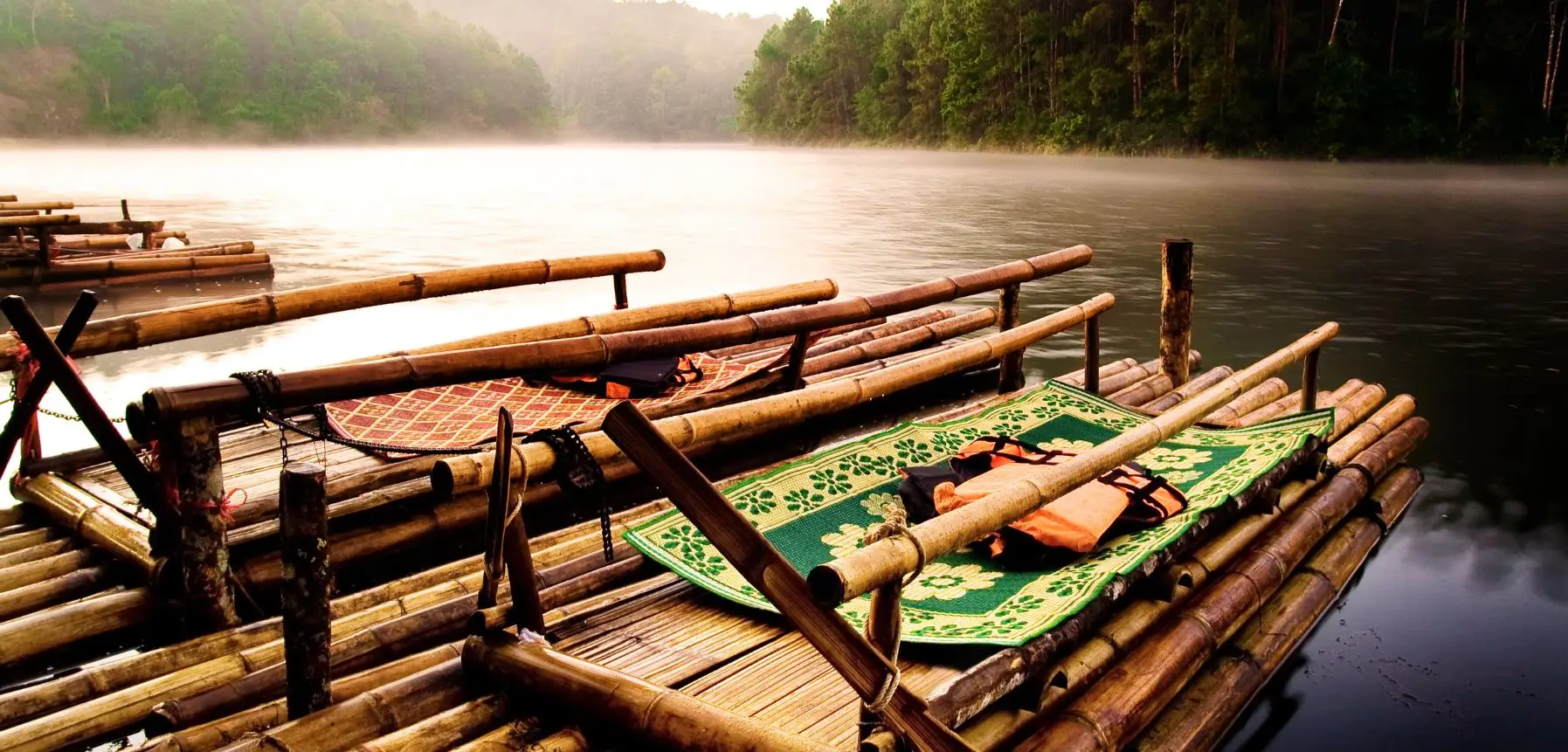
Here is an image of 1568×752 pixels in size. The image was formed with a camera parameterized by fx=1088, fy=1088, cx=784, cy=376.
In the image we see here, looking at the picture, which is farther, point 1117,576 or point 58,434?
point 58,434

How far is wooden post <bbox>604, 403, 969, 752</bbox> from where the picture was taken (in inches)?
74.5

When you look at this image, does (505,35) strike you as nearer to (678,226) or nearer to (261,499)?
(678,226)

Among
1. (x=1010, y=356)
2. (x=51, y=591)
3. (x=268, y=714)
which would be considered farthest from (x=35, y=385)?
(x=1010, y=356)

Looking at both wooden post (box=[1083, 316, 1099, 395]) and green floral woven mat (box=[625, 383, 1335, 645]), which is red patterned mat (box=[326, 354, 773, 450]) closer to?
green floral woven mat (box=[625, 383, 1335, 645])

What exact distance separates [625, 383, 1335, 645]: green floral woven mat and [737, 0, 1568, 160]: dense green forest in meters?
29.7

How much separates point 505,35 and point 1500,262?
15933cm

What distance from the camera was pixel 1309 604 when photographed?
3.73 m

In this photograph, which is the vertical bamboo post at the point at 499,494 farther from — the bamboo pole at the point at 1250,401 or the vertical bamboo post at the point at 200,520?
the bamboo pole at the point at 1250,401

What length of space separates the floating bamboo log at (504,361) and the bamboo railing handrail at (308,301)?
2.81 ft

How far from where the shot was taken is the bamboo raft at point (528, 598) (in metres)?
2.17

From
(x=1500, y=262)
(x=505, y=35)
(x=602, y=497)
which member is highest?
(x=505, y=35)

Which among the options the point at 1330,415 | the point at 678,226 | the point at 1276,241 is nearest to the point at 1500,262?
the point at 1276,241

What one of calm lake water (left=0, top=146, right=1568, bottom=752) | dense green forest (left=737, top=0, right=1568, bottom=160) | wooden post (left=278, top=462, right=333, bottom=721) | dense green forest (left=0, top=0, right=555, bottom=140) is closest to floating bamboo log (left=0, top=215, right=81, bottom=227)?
calm lake water (left=0, top=146, right=1568, bottom=752)

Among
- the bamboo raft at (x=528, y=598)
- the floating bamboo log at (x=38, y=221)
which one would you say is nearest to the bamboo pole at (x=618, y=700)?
the bamboo raft at (x=528, y=598)
